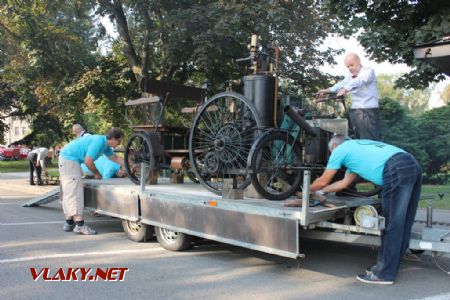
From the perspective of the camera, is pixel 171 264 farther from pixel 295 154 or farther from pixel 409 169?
pixel 409 169

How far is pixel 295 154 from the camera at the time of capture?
5.80 metres

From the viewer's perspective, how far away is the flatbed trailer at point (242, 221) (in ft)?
15.3

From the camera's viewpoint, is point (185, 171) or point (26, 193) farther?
point (26, 193)

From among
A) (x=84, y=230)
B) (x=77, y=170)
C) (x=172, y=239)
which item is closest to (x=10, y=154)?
(x=77, y=170)

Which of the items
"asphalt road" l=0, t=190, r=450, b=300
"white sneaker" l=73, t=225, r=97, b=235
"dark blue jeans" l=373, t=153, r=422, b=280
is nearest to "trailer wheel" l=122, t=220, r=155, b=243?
"asphalt road" l=0, t=190, r=450, b=300

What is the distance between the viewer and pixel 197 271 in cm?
541

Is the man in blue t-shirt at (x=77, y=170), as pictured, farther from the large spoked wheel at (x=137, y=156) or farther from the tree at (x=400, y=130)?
the tree at (x=400, y=130)

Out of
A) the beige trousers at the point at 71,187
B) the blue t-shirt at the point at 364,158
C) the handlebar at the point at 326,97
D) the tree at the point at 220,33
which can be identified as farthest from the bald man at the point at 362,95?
the tree at the point at 220,33

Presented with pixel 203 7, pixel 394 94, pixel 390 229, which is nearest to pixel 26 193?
pixel 203 7

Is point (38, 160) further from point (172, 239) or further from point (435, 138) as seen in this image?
point (435, 138)

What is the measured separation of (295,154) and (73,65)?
485 inches

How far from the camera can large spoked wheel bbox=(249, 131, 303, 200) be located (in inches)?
213

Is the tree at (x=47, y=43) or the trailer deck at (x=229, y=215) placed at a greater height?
the tree at (x=47, y=43)

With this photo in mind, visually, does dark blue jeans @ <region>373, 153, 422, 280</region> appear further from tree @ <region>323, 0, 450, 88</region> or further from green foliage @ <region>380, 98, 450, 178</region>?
green foliage @ <region>380, 98, 450, 178</region>
